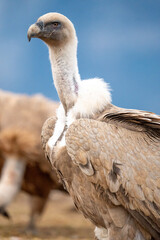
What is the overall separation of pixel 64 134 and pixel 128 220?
0.82m

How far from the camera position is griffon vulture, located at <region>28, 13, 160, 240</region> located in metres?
3.05

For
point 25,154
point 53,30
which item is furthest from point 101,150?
point 25,154

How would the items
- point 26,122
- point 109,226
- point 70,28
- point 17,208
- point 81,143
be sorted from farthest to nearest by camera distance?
point 17,208
point 26,122
point 70,28
point 109,226
point 81,143

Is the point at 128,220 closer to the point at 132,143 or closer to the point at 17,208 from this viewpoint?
the point at 132,143

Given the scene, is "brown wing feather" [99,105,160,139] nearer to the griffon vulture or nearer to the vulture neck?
the griffon vulture

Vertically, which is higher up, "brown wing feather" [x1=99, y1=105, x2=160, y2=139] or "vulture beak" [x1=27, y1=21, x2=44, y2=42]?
"vulture beak" [x1=27, y1=21, x2=44, y2=42]

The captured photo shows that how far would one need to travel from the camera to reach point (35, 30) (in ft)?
11.0

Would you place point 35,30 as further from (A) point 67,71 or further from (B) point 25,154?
(B) point 25,154

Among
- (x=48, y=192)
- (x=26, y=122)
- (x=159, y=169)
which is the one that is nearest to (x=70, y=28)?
(x=159, y=169)

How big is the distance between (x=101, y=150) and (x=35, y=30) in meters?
1.08

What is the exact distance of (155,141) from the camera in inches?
131

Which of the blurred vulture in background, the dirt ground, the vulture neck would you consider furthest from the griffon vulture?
the blurred vulture in background

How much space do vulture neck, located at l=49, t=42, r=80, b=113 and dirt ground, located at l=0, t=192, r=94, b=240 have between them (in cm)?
318

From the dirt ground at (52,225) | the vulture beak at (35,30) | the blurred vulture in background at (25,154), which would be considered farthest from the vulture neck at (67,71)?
the blurred vulture in background at (25,154)
